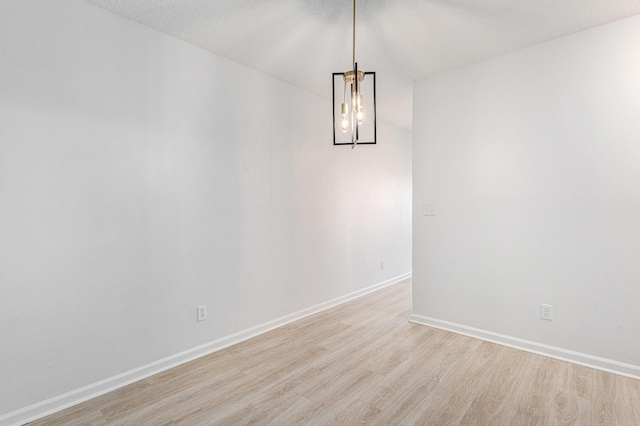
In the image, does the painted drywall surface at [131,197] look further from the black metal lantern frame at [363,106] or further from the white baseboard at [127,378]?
the black metal lantern frame at [363,106]

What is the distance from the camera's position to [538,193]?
266cm

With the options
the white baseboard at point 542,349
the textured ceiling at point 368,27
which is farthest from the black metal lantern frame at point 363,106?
the white baseboard at point 542,349

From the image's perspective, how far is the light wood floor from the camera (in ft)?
6.07

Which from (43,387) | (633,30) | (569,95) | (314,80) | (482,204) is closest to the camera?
(43,387)

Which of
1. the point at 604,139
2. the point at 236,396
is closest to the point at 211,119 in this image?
the point at 236,396

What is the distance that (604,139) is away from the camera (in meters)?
2.37

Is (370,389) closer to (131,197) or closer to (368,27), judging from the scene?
(131,197)

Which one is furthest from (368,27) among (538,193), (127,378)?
(127,378)

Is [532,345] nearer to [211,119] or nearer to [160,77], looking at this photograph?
[211,119]

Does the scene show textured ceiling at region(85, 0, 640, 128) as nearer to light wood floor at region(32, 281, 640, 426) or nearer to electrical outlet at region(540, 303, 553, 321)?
electrical outlet at region(540, 303, 553, 321)

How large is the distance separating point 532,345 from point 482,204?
49.4 inches

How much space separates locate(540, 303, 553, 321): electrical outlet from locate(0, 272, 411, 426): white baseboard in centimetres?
222

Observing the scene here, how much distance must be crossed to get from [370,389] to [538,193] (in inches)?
81.6

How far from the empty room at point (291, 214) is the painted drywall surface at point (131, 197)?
0.04ft
